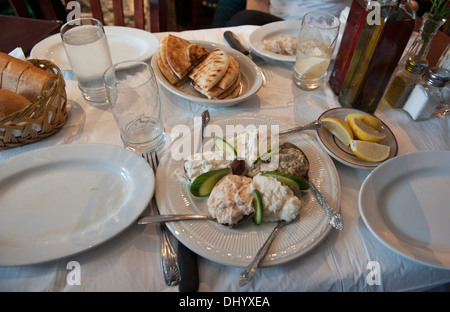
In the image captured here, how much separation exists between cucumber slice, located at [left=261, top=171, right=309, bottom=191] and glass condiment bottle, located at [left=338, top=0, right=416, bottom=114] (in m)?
0.52

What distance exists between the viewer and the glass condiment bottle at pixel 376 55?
0.90 m

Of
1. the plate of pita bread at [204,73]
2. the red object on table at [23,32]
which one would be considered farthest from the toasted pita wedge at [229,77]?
the red object on table at [23,32]

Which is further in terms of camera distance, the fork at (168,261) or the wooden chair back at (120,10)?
the wooden chair back at (120,10)

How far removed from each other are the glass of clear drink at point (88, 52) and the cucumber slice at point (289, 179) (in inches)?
29.3

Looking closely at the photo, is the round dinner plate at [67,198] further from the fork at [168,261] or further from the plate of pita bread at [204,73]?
the plate of pita bread at [204,73]

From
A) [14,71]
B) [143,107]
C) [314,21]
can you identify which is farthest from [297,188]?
[14,71]

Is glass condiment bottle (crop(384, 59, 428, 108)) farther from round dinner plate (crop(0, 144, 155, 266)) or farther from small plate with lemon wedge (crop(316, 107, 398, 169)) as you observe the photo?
round dinner plate (crop(0, 144, 155, 266))

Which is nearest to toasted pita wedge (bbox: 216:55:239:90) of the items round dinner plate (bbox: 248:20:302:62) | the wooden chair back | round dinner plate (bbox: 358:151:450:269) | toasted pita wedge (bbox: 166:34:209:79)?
toasted pita wedge (bbox: 166:34:209:79)

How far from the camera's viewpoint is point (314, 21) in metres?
1.24

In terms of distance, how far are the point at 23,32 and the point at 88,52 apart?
69 cm

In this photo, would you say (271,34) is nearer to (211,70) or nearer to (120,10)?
(211,70)

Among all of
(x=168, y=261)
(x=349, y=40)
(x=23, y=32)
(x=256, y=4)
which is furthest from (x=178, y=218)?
(x=256, y=4)

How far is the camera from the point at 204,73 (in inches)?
44.3

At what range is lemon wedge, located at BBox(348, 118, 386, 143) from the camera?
95 cm
